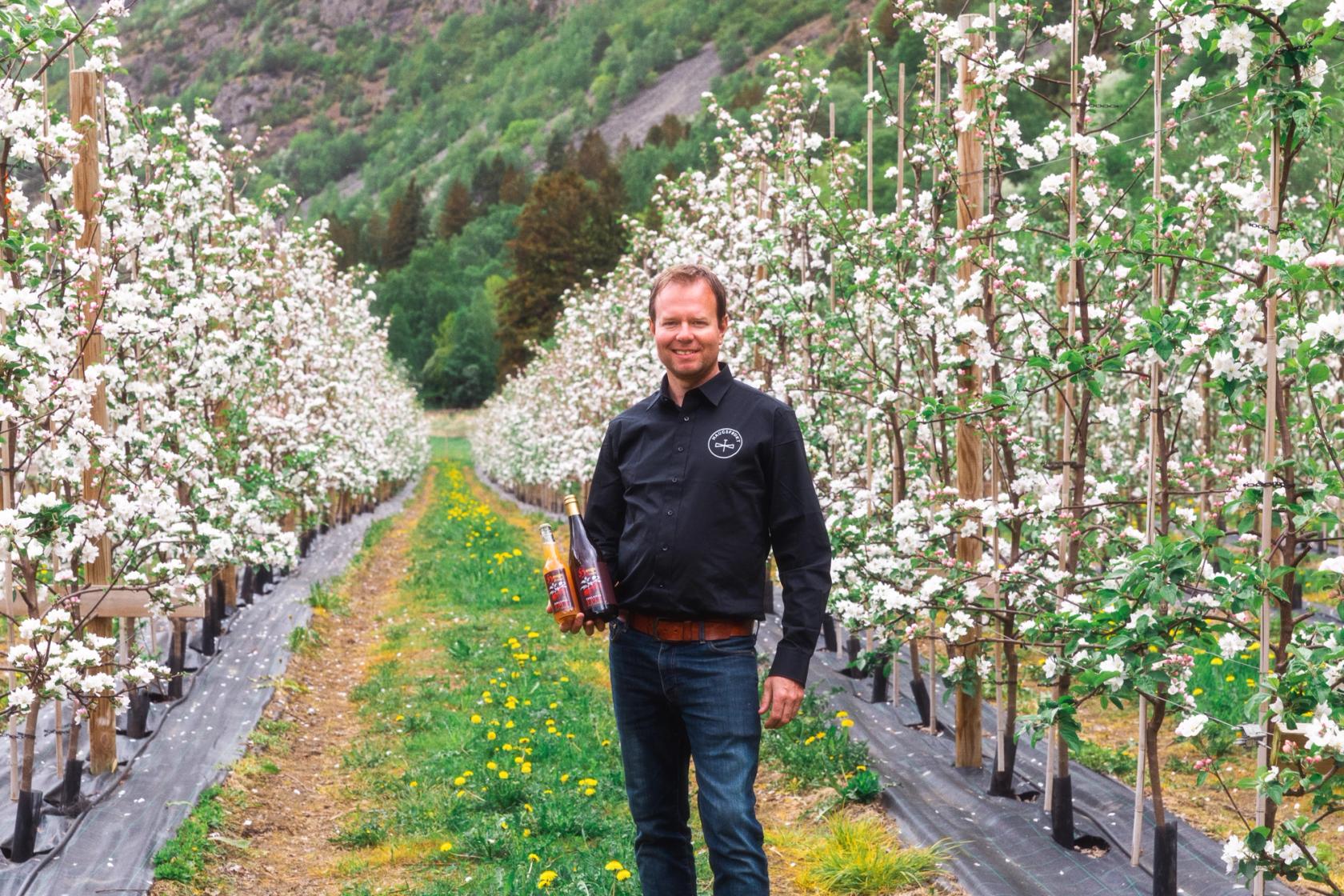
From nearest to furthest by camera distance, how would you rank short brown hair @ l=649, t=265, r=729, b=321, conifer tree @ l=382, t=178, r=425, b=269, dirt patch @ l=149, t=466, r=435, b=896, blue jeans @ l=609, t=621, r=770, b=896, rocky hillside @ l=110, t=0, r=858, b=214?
blue jeans @ l=609, t=621, r=770, b=896, short brown hair @ l=649, t=265, r=729, b=321, dirt patch @ l=149, t=466, r=435, b=896, conifer tree @ l=382, t=178, r=425, b=269, rocky hillside @ l=110, t=0, r=858, b=214

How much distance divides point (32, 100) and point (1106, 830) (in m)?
5.71

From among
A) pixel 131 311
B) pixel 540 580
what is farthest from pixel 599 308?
pixel 131 311

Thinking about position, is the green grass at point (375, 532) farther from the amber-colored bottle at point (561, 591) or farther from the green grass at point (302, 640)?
the amber-colored bottle at point (561, 591)

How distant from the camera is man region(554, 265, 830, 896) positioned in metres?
3.48

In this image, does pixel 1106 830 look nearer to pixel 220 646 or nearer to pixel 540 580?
pixel 220 646

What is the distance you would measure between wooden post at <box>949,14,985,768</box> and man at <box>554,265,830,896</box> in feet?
7.22

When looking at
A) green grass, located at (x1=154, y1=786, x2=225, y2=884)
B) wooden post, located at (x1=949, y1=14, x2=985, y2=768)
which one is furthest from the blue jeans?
green grass, located at (x1=154, y1=786, x2=225, y2=884)

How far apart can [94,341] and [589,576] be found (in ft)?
12.1

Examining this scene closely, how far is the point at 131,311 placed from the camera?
20.8 ft

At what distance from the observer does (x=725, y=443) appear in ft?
11.8

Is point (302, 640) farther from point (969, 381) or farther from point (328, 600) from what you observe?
point (969, 381)

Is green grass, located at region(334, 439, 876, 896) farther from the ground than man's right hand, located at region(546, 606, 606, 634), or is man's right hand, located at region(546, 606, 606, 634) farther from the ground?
man's right hand, located at region(546, 606, 606, 634)

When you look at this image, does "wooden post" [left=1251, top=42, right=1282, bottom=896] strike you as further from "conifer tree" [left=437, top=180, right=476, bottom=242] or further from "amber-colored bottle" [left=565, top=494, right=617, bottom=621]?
"conifer tree" [left=437, top=180, right=476, bottom=242]

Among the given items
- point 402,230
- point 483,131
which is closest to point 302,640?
point 402,230
